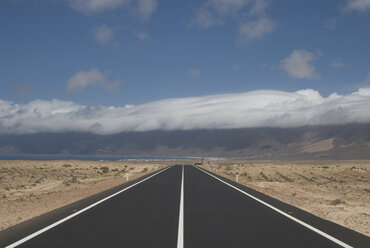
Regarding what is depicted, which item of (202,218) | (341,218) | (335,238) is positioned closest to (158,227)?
(202,218)

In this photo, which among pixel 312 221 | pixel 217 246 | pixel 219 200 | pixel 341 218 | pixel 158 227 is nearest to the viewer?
pixel 217 246

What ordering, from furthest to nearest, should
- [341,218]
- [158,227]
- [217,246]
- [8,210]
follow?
1. [8,210]
2. [341,218]
3. [158,227]
4. [217,246]

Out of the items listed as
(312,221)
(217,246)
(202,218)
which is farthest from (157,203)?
(217,246)

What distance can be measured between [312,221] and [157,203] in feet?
22.5

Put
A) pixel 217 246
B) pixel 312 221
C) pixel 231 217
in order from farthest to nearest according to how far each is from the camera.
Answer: pixel 231 217 < pixel 312 221 < pixel 217 246

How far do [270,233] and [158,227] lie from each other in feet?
9.87

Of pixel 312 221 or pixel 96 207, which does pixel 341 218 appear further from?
pixel 96 207

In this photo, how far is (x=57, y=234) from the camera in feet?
32.0

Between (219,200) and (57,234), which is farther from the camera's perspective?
(219,200)

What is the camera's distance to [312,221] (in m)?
12.1

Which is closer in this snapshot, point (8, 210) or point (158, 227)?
point (158, 227)

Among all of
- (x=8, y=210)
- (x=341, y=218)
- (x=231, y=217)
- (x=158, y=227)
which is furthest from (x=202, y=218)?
(x=8, y=210)

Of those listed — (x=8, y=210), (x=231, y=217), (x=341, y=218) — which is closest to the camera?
(x=231, y=217)

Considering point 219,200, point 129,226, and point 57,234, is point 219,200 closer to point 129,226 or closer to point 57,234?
point 129,226
